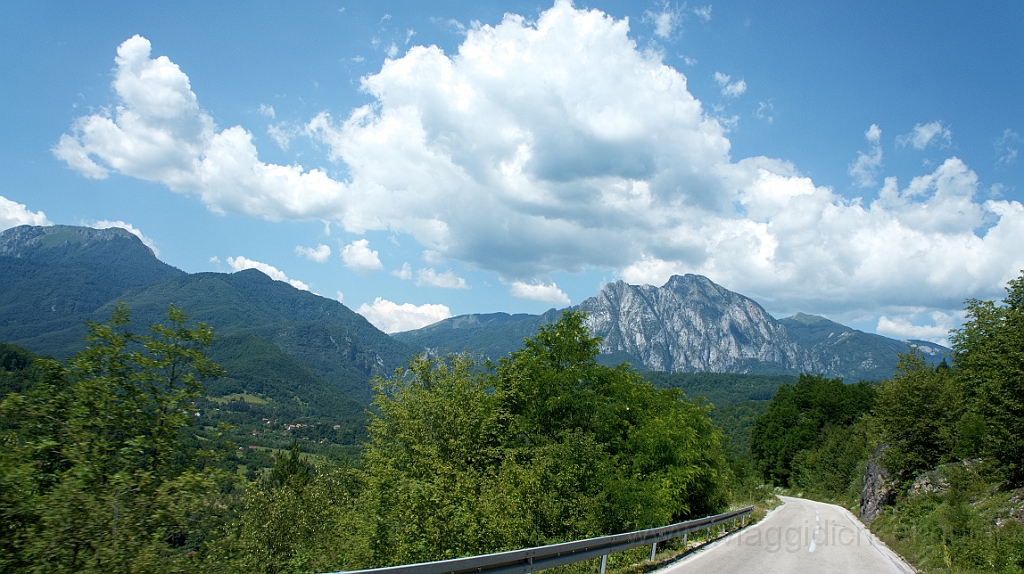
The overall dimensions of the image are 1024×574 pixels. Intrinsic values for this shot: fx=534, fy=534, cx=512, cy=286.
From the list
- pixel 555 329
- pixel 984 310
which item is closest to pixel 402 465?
pixel 555 329

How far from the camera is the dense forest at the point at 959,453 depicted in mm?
14375

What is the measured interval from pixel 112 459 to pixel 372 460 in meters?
12.2

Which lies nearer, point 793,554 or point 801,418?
point 793,554

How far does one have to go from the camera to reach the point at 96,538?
563cm

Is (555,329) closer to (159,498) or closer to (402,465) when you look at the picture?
(402,465)

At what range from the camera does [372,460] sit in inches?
723

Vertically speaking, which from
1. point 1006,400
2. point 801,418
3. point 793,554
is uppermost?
point 1006,400

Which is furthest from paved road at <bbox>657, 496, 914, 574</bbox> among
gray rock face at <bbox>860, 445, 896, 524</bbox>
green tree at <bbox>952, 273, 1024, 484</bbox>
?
gray rock face at <bbox>860, 445, 896, 524</bbox>

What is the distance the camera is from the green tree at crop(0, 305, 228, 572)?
5.41 metres

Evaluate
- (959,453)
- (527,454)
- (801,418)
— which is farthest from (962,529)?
(801,418)

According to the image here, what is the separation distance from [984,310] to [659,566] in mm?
33369

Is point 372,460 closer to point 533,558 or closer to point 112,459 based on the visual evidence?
point 533,558

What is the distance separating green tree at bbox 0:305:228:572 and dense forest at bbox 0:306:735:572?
0.06 feet

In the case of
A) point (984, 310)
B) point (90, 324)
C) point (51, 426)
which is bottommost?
point (51, 426)
